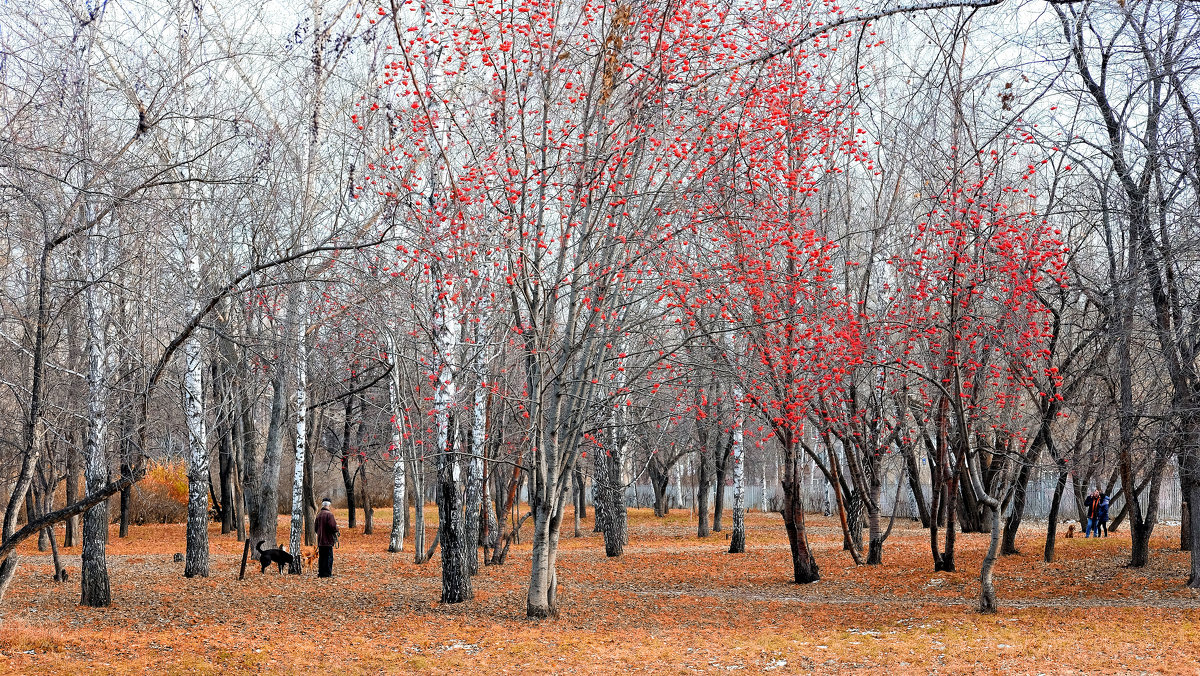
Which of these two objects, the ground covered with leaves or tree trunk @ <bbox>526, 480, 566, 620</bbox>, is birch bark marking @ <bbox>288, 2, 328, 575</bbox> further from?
tree trunk @ <bbox>526, 480, 566, 620</bbox>

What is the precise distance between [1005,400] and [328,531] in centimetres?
1081

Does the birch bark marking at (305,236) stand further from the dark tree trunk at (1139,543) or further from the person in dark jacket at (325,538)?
the dark tree trunk at (1139,543)

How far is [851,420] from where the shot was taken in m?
15.6

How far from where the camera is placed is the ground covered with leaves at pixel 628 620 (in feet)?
25.7

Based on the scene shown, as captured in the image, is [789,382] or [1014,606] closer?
[1014,606]

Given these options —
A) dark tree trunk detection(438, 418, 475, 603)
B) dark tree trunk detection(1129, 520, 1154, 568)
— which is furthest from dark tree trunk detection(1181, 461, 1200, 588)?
dark tree trunk detection(438, 418, 475, 603)

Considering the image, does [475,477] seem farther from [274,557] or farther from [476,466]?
[274,557]

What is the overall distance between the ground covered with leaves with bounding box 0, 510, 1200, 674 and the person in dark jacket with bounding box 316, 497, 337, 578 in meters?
0.46

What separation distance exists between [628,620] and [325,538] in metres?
6.24

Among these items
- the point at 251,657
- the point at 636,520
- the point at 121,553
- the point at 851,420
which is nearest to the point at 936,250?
the point at 851,420

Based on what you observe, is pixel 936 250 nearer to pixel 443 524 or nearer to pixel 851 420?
pixel 851 420

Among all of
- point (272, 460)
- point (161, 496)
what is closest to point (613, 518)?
point (272, 460)

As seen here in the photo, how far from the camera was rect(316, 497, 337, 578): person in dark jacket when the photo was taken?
1459 cm

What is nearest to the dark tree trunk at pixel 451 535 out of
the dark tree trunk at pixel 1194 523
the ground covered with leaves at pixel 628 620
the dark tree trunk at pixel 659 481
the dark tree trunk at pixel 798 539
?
the ground covered with leaves at pixel 628 620
